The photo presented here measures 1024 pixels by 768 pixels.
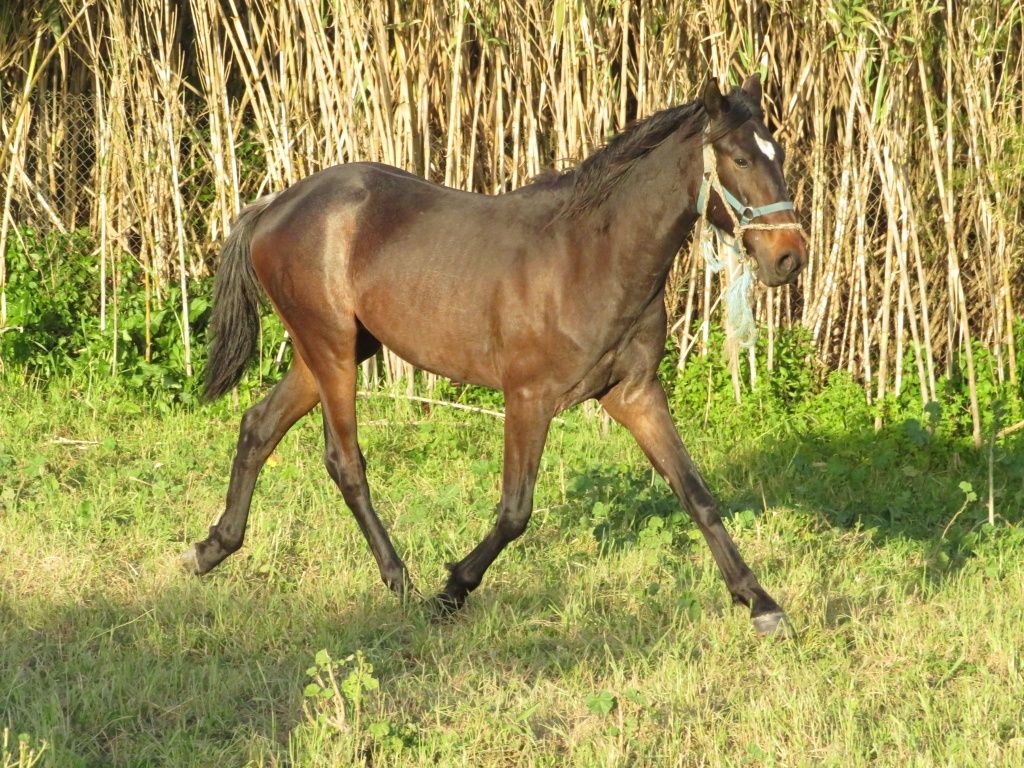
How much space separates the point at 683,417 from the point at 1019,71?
A: 10.5 ft

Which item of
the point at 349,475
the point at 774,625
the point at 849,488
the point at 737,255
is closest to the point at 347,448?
the point at 349,475

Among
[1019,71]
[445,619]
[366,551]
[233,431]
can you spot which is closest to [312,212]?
[366,551]

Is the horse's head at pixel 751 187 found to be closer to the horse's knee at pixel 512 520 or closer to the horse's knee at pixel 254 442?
the horse's knee at pixel 512 520

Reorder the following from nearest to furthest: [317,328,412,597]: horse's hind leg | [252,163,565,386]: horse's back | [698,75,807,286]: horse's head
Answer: [698,75,807,286]: horse's head
[252,163,565,386]: horse's back
[317,328,412,597]: horse's hind leg

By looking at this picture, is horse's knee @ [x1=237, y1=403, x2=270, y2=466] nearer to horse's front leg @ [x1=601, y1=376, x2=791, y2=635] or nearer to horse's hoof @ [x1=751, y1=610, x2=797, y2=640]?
horse's front leg @ [x1=601, y1=376, x2=791, y2=635]

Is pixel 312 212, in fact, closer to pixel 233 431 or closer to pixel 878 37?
pixel 233 431

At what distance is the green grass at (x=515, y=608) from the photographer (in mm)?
3959

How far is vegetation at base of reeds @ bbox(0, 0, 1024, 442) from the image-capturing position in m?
7.73

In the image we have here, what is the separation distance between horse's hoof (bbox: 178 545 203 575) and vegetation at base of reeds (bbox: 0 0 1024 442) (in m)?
2.86

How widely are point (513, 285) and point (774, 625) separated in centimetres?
158

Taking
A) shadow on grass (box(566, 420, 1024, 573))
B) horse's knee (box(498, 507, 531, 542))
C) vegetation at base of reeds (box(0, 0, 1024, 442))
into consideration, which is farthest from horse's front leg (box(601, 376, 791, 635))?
vegetation at base of reeds (box(0, 0, 1024, 442))

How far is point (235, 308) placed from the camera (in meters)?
6.05

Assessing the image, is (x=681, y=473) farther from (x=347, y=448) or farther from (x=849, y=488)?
(x=849, y=488)

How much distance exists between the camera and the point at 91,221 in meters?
9.13
